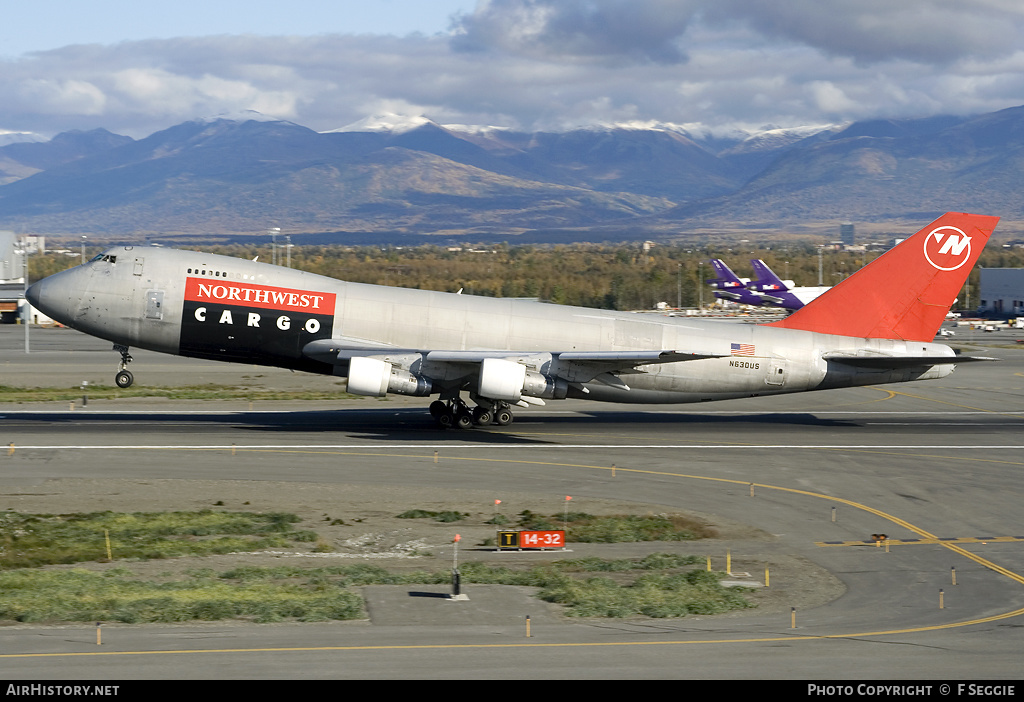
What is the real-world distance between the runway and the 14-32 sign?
477 centimetres

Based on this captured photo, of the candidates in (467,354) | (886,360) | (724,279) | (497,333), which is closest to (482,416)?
(497,333)

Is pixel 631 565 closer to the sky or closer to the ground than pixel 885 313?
closer to the ground

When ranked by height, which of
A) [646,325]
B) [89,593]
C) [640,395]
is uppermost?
[646,325]

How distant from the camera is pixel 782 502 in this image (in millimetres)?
32344

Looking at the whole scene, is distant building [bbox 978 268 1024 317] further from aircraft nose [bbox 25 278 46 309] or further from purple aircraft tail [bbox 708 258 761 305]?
aircraft nose [bbox 25 278 46 309]

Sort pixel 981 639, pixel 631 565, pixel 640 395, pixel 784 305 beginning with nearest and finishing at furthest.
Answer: pixel 981 639 < pixel 631 565 < pixel 640 395 < pixel 784 305

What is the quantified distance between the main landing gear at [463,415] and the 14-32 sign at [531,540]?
16.6 metres

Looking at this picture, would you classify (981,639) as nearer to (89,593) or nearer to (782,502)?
(782,502)

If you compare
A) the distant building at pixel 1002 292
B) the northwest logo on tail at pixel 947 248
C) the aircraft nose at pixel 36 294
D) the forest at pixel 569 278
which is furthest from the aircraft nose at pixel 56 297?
the distant building at pixel 1002 292

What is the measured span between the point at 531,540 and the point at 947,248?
26397 mm

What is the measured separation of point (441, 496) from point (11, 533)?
466 inches

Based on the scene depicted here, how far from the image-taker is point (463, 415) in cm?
4347

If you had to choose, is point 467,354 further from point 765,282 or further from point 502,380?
point 765,282
